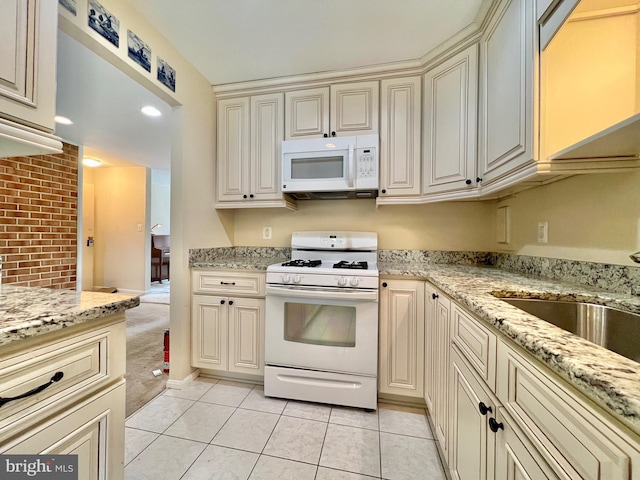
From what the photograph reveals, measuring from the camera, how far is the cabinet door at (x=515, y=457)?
54 centimetres

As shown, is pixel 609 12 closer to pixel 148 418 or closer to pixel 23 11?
pixel 23 11

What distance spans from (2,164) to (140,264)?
2.50m

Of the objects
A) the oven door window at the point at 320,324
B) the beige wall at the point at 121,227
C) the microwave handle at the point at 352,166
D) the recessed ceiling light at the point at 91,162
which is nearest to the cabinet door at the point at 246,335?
the oven door window at the point at 320,324

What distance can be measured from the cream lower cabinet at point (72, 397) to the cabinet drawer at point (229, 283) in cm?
106

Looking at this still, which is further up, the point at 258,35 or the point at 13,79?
the point at 258,35

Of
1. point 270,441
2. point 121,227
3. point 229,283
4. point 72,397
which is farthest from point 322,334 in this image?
point 121,227

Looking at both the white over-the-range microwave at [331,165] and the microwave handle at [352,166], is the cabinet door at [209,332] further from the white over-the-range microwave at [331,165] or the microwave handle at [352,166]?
the microwave handle at [352,166]

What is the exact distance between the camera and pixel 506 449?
0.67 m

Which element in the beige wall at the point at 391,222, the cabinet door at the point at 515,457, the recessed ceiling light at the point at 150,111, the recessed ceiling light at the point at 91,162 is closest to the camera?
the cabinet door at the point at 515,457

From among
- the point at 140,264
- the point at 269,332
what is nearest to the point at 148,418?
the point at 269,332

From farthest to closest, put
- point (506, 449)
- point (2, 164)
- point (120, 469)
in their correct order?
1. point (2, 164)
2. point (120, 469)
3. point (506, 449)

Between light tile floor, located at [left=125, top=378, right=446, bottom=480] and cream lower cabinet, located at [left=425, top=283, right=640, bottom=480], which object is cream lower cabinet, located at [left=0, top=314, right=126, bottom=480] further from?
Result: cream lower cabinet, located at [left=425, top=283, right=640, bottom=480]

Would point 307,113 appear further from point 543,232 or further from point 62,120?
point 62,120

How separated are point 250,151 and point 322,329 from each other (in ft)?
4.93
